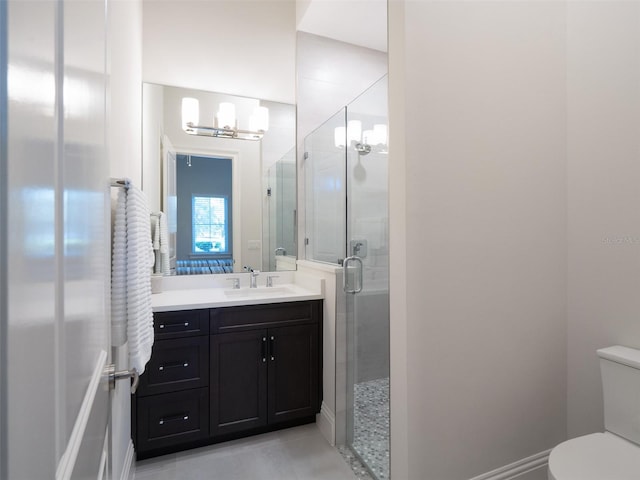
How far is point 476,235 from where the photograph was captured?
147cm

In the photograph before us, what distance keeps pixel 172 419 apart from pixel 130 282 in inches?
50.7

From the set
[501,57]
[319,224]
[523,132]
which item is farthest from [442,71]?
[319,224]

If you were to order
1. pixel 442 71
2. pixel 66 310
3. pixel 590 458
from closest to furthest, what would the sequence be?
pixel 66 310 → pixel 590 458 → pixel 442 71

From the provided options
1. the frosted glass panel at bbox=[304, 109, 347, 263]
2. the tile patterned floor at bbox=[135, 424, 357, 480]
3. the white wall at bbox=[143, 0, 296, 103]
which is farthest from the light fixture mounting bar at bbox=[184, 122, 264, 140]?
the tile patterned floor at bbox=[135, 424, 357, 480]

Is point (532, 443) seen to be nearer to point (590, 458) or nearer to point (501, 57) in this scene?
point (590, 458)

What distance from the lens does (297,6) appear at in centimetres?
271

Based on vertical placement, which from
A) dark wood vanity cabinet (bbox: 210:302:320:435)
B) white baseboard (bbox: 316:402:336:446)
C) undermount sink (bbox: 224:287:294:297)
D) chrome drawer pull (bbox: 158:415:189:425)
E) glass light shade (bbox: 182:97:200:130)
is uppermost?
glass light shade (bbox: 182:97:200:130)

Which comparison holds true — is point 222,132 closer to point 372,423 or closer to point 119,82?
point 119,82

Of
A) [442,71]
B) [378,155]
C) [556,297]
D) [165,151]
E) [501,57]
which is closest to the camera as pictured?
[442,71]

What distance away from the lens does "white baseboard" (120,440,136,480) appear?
1.49 metres

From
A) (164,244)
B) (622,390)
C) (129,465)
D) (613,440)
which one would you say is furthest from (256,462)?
(622,390)

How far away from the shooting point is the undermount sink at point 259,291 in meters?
2.39

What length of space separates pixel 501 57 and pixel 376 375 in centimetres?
181

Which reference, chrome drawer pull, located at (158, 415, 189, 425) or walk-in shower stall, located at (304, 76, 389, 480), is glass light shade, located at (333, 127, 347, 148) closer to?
walk-in shower stall, located at (304, 76, 389, 480)
